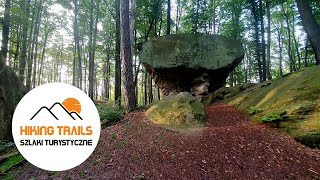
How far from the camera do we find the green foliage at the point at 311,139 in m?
4.54

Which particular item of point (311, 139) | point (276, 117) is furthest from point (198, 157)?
point (276, 117)

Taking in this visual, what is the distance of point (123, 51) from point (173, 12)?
16.6m

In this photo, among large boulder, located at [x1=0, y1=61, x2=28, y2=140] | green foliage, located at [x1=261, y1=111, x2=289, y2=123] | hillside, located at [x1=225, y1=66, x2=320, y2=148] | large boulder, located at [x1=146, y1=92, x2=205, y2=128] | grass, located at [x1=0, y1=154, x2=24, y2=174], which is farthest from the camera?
large boulder, located at [x1=0, y1=61, x2=28, y2=140]

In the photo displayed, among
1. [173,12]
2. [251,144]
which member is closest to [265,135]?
[251,144]

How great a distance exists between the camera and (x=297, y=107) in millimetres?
5684

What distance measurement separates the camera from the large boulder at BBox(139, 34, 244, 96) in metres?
12.3

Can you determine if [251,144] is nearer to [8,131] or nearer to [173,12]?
[8,131]

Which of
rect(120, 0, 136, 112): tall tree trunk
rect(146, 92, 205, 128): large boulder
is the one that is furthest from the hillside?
rect(120, 0, 136, 112): tall tree trunk

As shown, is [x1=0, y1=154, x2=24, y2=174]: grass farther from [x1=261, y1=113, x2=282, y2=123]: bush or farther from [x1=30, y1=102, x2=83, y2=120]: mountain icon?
[x1=261, y1=113, x2=282, y2=123]: bush

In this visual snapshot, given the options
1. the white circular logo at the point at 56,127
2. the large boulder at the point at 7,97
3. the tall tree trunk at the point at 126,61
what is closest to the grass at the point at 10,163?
the white circular logo at the point at 56,127

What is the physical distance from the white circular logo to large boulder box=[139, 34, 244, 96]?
9079 millimetres

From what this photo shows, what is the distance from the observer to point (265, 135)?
16.9ft

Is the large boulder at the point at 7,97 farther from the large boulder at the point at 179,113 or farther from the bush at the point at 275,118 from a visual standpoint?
the bush at the point at 275,118

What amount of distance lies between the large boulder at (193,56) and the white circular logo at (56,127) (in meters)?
9.08
